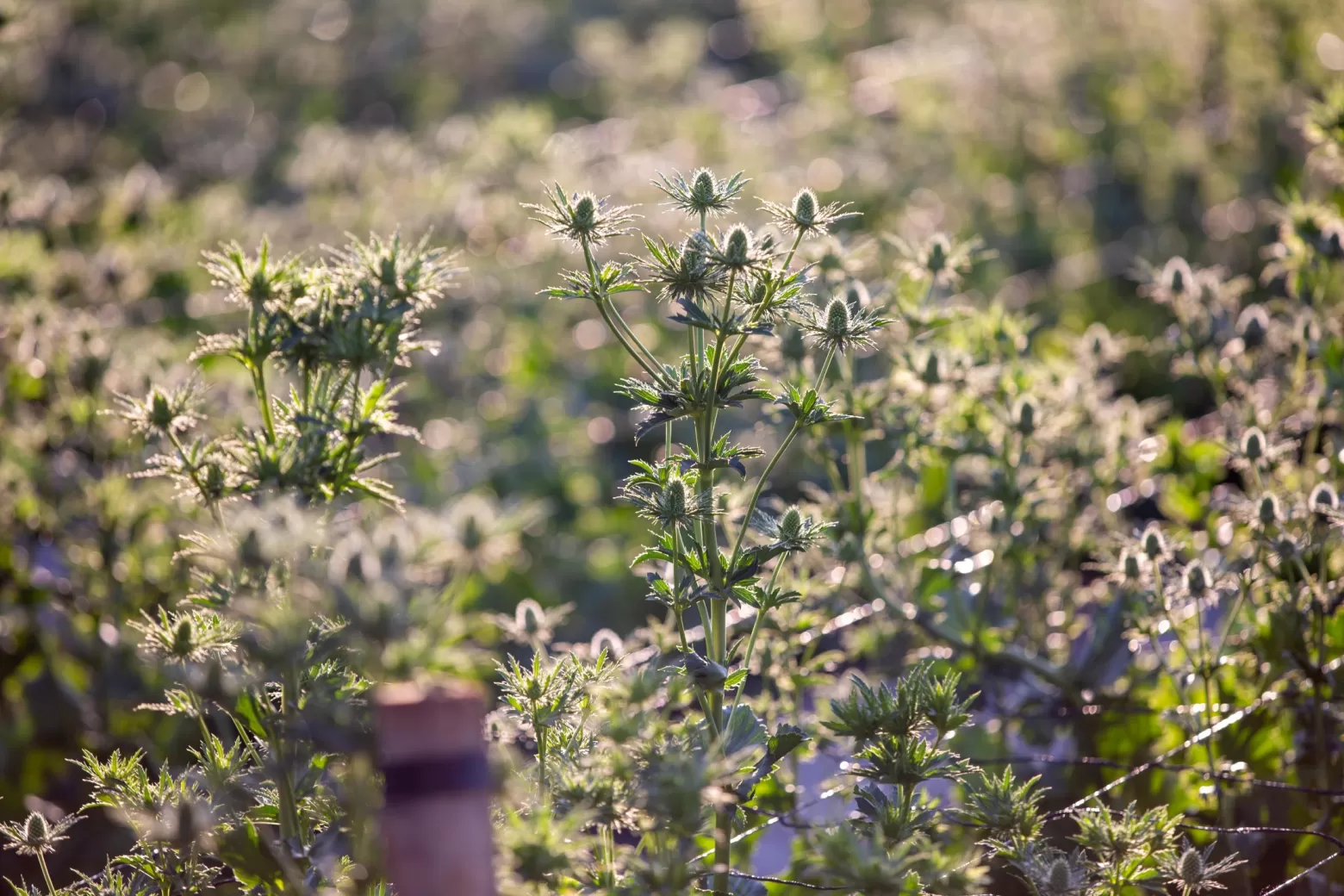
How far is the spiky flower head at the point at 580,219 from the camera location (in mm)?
1685

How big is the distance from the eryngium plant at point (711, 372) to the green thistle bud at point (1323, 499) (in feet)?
3.23

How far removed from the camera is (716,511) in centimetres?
175

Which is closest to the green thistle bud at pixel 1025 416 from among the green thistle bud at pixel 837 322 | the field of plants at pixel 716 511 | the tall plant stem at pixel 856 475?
the field of plants at pixel 716 511

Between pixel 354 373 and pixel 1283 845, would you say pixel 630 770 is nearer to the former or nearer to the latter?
pixel 354 373

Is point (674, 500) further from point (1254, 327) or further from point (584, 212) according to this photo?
point (1254, 327)

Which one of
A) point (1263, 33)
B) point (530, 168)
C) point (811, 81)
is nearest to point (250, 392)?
point (530, 168)

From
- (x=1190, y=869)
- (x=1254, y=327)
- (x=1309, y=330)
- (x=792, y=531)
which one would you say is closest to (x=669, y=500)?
(x=792, y=531)

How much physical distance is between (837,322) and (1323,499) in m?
1.16

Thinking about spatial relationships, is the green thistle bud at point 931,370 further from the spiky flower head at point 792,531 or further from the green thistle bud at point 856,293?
the spiky flower head at point 792,531

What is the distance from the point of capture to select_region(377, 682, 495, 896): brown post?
4.66 feet

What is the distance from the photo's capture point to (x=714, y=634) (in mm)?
1812

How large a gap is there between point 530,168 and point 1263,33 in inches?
135

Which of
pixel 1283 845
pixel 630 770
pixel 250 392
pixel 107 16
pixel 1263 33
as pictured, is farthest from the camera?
pixel 107 16

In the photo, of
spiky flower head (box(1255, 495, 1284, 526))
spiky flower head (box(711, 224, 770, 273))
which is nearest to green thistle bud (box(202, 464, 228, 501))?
spiky flower head (box(711, 224, 770, 273))
